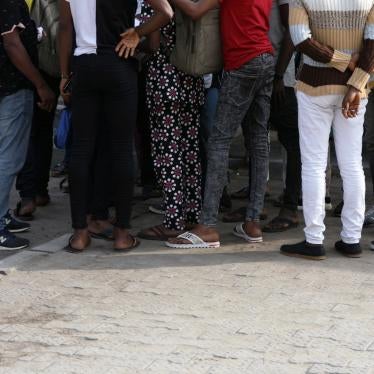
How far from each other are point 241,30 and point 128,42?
Result: 69 cm

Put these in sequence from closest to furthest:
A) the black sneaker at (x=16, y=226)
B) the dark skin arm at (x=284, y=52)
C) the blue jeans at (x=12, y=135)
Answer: the blue jeans at (x=12, y=135), the dark skin arm at (x=284, y=52), the black sneaker at (x=16, y=226)

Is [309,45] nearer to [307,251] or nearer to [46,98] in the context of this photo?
[307,251]

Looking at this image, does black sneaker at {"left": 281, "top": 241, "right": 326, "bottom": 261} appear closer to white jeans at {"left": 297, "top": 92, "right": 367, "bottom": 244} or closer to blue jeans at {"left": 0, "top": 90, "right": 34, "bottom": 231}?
white jeans at {"left": 297, "top": 92, "right": 367, "bottom": 244}

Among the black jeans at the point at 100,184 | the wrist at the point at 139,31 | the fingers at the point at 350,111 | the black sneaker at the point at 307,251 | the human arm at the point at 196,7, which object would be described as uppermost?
the human arm at the point at 196,7

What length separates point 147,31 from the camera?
5.27 meters

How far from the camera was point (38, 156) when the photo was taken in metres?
6.74

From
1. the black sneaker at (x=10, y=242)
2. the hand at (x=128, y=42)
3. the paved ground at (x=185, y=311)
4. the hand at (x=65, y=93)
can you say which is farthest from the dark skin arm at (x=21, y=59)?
the paved ground at (x=185, y=311)

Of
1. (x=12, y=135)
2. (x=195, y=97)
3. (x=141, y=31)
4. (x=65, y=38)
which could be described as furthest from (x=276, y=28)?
(x=12, y=135)

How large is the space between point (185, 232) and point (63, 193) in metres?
1.82

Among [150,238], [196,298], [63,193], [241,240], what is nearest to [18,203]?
[63,193]

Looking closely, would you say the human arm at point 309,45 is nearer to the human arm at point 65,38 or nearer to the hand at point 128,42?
the hand at point 128,42

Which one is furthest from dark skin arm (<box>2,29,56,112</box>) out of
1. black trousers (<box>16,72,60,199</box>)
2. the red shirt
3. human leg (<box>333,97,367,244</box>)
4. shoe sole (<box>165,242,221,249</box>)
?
human leg (<box>333,97,367,244</box>)

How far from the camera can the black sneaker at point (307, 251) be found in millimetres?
5371

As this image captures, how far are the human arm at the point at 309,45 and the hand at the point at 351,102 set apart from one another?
6.0 inches
